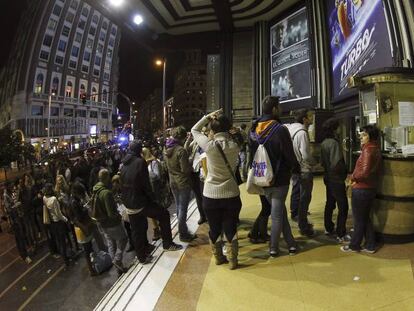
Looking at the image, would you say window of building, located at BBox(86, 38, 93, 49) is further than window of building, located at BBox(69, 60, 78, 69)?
Yes

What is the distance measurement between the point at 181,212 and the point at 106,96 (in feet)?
256

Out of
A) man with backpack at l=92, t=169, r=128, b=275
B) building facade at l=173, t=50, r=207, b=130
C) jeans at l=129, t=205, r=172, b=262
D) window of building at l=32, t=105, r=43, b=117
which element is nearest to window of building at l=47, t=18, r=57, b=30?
window of building at l=32, t=105, r=43, b=117

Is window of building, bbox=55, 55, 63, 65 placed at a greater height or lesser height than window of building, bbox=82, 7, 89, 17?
lesser

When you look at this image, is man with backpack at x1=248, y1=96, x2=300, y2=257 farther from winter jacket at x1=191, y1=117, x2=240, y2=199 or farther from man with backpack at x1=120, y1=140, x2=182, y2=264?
man with backpack at x1=120, y1=140, x2=182, y2=264

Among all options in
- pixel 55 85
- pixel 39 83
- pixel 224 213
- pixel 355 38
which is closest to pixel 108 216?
pixel 224 213

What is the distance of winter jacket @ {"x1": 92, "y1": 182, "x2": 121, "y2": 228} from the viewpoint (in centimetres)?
520

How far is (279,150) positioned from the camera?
12.1 ft

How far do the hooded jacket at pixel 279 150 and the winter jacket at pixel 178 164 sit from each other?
138 centimetres

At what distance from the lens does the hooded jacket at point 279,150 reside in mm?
3664

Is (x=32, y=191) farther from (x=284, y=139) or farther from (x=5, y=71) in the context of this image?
(x=5, y=71)

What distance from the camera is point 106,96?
7794cm

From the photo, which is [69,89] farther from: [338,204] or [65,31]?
[338,204]

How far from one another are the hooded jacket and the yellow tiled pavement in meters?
0.96

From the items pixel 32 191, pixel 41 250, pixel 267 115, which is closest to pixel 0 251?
pixel 41 250
